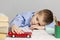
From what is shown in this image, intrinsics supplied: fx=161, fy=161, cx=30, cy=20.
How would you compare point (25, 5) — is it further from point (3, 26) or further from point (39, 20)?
point (3, 26)

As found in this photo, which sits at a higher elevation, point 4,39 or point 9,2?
point 9,2

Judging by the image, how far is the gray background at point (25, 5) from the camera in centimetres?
197

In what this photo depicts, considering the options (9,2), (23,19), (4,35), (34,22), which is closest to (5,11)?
(9,2)

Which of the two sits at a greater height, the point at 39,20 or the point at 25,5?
the point at 25,5

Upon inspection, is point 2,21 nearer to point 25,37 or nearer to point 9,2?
point 25,37

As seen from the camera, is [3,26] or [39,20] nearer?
[3,26]

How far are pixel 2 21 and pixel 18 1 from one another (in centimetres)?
114

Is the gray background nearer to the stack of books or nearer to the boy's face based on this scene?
the boy's face

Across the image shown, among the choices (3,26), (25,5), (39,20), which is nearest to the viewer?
(3,26)

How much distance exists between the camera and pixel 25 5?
1980mm

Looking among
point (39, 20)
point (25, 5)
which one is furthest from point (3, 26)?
point (25, 5)

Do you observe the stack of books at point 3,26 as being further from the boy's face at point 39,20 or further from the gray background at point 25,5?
the gray background at point 25,5

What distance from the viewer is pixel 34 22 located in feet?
4.61

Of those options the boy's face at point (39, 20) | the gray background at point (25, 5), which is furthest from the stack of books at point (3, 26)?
the gray background at point (25, 5)
